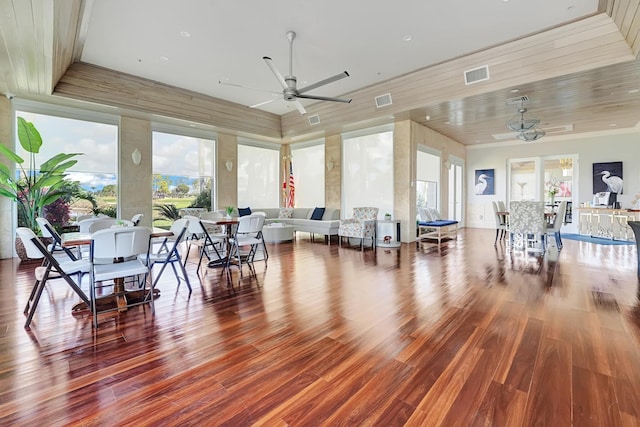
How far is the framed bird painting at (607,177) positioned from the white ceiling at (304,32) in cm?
722

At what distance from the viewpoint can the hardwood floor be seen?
1642mm

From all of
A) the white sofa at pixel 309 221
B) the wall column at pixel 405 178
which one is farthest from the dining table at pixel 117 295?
the wall column at pixel 405 178

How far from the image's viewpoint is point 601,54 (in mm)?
4535

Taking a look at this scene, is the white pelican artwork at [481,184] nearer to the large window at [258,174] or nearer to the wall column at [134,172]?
the large window at [258,174]

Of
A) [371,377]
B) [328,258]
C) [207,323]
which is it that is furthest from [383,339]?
[328,258]

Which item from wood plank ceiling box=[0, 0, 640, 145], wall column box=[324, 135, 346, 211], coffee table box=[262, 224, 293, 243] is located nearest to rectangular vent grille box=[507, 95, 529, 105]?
wood plank ceiling box=[0, 0, 640, 145]

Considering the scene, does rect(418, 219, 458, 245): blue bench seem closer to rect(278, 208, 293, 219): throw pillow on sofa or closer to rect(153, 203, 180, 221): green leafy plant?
rect(278, 208, 293, 219): throw pillow on sofa

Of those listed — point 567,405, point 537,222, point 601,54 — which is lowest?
point 567,405

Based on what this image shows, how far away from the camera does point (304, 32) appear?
4793 millimetres

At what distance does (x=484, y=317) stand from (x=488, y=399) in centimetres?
136

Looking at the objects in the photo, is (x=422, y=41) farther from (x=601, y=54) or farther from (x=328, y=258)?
(x=328, y=258)

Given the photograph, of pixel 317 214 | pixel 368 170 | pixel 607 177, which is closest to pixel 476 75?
pixel 368 170

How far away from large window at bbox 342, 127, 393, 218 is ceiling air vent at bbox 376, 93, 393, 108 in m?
1.13

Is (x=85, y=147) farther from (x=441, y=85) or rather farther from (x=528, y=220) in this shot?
(x=528, y=220)
